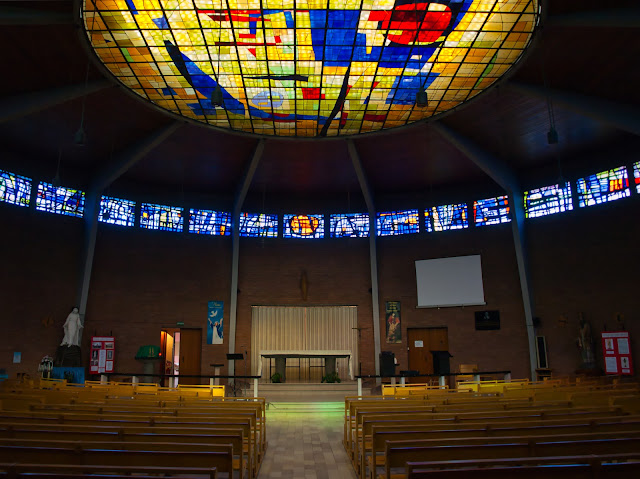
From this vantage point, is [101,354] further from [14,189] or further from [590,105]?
[590,105]

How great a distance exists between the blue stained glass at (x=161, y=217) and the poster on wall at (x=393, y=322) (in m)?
10.0

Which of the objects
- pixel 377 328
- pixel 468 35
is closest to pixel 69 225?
pixel 377 328

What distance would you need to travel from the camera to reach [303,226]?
2228 centimetres

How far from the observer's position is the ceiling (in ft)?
39.7

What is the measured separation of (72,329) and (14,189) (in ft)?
18.0

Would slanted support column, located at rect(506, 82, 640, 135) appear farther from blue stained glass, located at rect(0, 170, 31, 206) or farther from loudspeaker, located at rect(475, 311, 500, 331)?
blue stained glass, located at rect(0, 170, 31, 206)

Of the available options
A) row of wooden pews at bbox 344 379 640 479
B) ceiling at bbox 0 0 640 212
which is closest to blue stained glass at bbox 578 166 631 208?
ceiling at bbox 0 0 640 212

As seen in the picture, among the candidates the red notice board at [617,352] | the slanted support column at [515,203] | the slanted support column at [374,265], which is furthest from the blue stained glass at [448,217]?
the red notice board at [617,352]

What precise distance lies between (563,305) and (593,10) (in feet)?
35.3

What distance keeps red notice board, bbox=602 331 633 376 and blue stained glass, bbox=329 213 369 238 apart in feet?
34.2

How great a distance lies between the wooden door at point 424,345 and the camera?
20.2m

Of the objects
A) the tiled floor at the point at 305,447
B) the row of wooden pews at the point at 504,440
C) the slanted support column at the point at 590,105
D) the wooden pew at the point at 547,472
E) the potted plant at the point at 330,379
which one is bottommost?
the tiled floor at the point at 305,447

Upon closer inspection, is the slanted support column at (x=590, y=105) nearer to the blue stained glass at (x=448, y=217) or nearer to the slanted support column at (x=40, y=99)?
the blue stained glass at (x=448, y=217)

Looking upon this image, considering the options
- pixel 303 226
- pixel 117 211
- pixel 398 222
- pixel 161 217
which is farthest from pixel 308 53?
pixel 117 211
